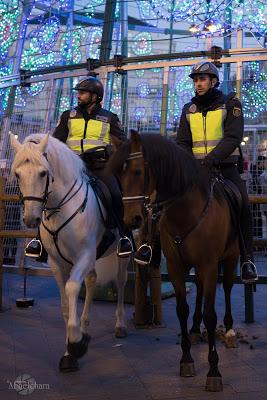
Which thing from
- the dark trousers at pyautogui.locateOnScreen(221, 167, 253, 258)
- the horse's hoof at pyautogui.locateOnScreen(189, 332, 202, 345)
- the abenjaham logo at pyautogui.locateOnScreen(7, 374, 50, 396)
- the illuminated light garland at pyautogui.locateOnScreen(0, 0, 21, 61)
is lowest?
the abenjaham logo at pyautogui.locateOnScreen(7, 374, 50, 396)

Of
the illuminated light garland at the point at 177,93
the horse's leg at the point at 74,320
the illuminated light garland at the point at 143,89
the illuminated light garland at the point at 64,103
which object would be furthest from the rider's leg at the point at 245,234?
the illuminated light garland at the point at 64,103

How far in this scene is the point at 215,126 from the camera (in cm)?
455

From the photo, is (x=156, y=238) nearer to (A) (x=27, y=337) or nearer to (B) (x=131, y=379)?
(B) (x=131, y=379)

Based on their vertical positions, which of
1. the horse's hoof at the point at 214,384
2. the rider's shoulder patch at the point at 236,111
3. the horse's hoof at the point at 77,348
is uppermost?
the rider's shoulder patch at the point at 236,111

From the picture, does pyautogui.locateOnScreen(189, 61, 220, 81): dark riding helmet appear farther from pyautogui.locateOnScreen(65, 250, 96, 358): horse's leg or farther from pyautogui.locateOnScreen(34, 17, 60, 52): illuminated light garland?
pyautogui.locateOnScreen(34, 17, 60, 52): illuminated light garland

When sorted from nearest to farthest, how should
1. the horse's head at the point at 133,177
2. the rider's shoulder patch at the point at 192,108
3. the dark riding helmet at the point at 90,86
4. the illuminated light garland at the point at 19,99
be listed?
the horse's head at the point at 133,177 < the rider's shoulder patch at the point at 192,108 < the dark riding helmet at the point at 90,86 < the illuminated light garland at the point at 19,99

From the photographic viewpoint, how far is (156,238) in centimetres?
506

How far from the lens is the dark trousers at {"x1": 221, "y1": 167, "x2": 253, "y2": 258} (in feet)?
14.9

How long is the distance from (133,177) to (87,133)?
6.65 ft

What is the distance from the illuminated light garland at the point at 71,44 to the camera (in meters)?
10.9

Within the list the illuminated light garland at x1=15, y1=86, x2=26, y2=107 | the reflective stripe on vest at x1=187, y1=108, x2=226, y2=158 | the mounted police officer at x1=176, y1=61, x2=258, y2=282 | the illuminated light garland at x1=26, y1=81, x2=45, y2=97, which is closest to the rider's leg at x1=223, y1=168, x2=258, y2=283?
the mounted police officer at x1=176, y1=61, x2=258, y2=282

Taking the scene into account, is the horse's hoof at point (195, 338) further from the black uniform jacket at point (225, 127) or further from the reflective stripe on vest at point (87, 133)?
the reflective stripe on vest at point (87, 133)

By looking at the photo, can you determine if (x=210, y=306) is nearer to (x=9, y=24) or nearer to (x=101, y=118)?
(x=101, y=118)

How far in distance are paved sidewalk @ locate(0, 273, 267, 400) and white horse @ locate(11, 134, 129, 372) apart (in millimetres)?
305
